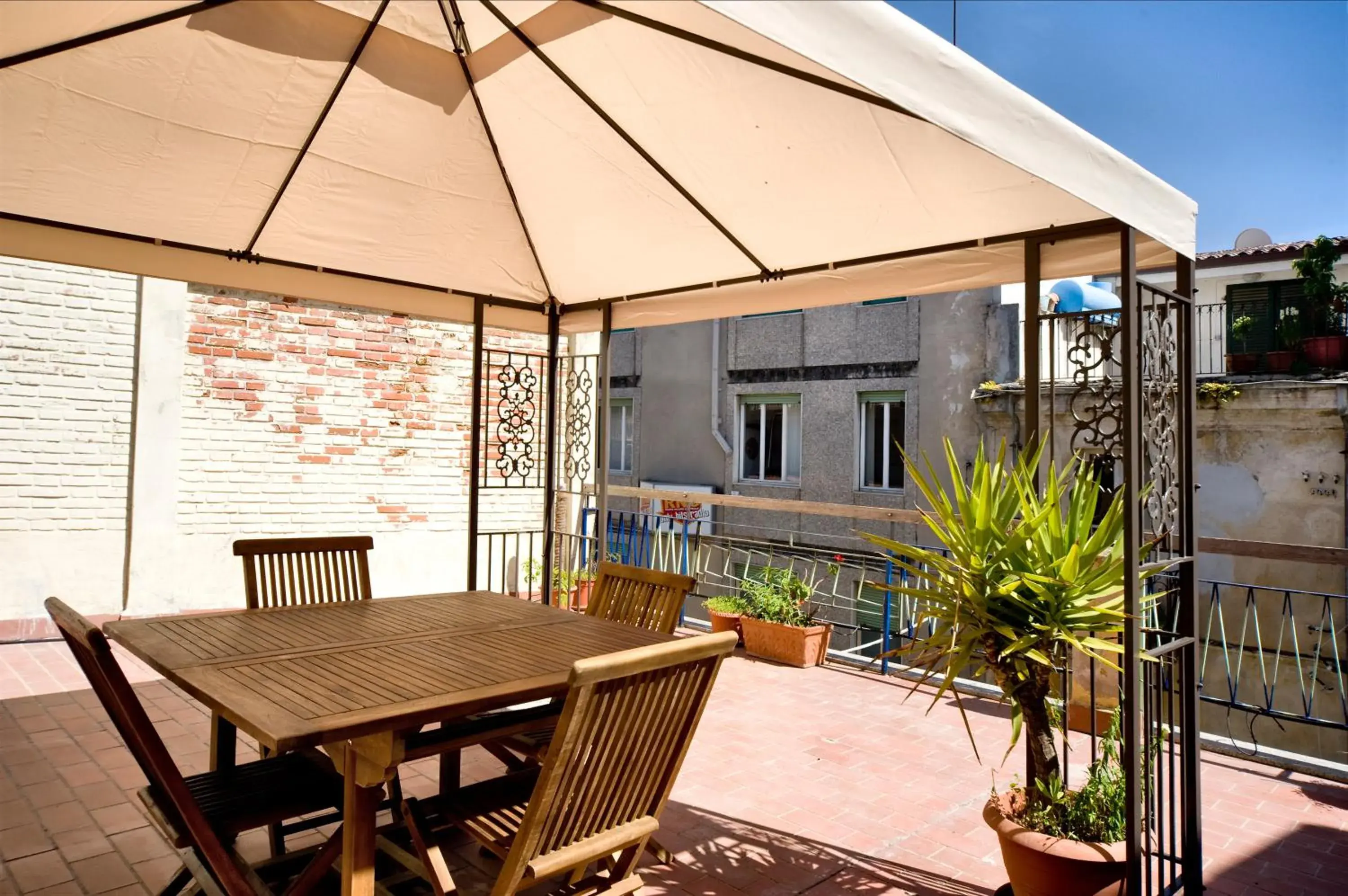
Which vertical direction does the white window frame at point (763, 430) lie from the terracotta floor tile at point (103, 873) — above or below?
above

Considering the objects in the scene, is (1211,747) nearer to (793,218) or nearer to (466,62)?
(793,218)

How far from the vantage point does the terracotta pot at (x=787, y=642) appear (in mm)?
5559

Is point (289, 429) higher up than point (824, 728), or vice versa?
point (289, 429)

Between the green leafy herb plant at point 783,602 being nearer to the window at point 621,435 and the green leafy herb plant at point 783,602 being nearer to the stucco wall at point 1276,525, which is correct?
the stucco wall at point 1276,525

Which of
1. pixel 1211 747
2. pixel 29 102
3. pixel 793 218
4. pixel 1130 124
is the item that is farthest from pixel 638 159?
pixel 1130 124

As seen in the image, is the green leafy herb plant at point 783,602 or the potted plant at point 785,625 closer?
the potted plant at point 785,625

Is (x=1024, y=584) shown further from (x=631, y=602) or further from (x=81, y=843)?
(x=81, y=843)

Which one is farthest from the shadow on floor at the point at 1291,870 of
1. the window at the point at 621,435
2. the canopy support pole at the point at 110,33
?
the window at the point at 621,435

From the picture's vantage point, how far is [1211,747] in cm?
416

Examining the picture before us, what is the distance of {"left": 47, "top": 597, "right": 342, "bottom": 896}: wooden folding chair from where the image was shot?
1.89m

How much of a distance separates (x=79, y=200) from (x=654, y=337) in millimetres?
13675

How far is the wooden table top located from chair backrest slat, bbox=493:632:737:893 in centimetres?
31

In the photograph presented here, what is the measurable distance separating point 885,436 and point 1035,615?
38.5ft

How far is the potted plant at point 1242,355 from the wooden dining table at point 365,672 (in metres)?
10.3
